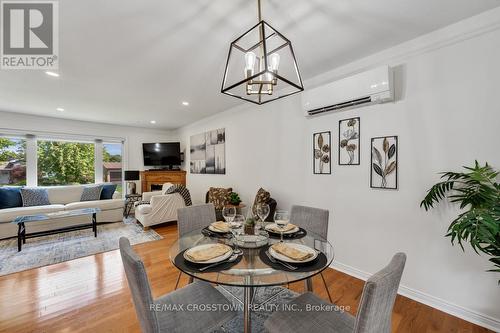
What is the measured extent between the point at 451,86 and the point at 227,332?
2764 mm

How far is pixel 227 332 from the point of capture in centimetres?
170

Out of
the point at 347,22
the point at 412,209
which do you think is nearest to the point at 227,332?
the point at 412,209

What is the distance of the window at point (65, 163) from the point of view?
506cm

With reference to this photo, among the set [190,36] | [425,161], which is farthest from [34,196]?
[425,161]

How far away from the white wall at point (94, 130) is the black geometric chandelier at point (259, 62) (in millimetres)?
4162

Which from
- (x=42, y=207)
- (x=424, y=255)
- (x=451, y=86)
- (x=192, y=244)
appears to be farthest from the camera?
(x=42, y=207)

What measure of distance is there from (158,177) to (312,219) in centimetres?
506

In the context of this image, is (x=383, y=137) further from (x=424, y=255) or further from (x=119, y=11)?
(x=119, y=11)

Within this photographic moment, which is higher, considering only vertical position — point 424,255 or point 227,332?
point 424,255

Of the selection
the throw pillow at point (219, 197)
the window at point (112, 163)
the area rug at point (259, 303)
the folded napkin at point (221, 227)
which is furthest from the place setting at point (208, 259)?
the window at point (112, 163)

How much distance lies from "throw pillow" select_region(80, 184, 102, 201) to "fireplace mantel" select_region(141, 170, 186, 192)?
122 centimetres

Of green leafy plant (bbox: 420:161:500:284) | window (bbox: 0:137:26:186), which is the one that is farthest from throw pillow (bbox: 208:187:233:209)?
window (bbox: 0:137:26:186)

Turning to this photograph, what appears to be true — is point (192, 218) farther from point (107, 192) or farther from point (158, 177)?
point (158, 177)

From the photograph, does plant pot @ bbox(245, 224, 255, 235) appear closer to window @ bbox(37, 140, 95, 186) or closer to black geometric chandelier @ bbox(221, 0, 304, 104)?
black geometric chandelier @ bbox(221, 0, 304, 104)
